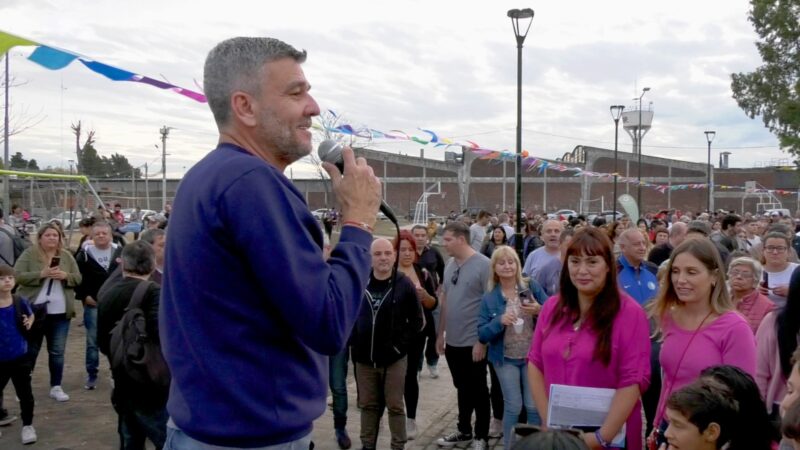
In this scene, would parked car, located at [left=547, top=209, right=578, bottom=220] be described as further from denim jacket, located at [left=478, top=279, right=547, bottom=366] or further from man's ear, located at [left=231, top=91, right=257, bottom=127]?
man's ear, located at [left=231, top=91, right=257, bottom=127]

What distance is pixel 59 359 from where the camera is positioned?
774cm

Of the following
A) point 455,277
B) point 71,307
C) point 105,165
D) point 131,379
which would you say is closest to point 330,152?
point 131,379

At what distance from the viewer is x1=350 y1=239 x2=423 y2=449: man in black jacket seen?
607 cm

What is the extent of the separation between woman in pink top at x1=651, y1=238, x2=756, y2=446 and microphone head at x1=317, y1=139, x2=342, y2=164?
2513 mm

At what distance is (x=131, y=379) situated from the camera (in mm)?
4875

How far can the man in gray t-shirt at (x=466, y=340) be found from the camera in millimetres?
6633

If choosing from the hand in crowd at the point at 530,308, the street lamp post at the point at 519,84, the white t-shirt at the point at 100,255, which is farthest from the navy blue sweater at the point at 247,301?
the street lamp post at the point at 519,84

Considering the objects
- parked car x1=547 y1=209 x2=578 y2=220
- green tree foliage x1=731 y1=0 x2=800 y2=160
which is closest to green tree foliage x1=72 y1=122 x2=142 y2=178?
parked car x1=547 y1=209 x2=578 y2=220

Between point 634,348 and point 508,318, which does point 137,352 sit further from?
point 634,348

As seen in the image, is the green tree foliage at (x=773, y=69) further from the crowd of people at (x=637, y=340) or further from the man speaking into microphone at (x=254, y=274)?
the man speaking into microphone at (x=254, y=274)

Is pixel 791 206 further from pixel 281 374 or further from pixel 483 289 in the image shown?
pixel 281 374

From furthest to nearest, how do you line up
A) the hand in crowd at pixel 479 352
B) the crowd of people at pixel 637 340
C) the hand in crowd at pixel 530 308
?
the hand in crowd at pixel 479 352
the hand in crowd at pixel 530 308
the crowd of people at pixel 637 340

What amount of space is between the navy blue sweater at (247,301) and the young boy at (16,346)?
5262 millimetres

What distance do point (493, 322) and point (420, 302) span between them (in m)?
0.71
